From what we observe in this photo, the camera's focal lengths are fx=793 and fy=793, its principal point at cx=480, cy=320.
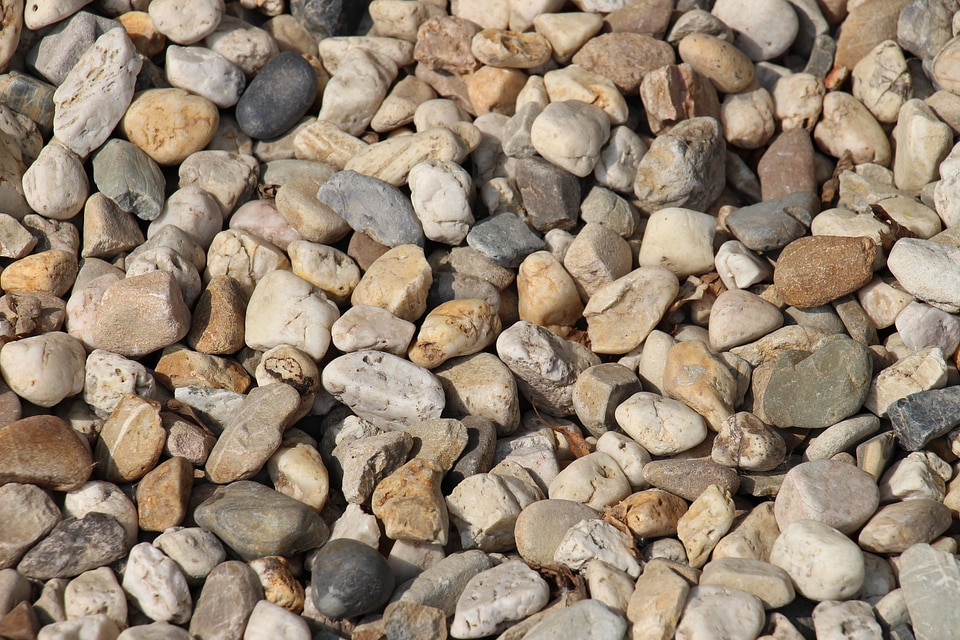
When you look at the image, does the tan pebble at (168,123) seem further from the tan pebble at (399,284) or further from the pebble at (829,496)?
the pebble at (829,496)

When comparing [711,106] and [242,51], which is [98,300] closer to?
[242,51]

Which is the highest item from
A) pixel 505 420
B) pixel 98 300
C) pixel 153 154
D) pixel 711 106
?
pixel 711 106

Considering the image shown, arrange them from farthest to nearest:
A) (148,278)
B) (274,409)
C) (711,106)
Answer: (711,106) < (148,278) < (274,409)

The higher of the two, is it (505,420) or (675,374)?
(675,374)

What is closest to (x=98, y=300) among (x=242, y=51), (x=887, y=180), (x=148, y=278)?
(x=148, y=278)

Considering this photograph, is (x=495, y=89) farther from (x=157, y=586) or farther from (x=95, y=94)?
(x=157, y=586)

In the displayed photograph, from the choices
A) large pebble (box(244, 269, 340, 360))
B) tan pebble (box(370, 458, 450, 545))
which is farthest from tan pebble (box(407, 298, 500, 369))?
tan pebble (box(370, 458, 450, 545))

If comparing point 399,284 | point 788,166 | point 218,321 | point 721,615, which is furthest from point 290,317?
point 788,166

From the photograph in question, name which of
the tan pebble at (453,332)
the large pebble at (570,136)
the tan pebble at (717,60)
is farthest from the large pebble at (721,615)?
the tan pebble at (717,60)
